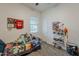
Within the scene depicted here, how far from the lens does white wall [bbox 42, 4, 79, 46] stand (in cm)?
166

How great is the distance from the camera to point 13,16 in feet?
5.51

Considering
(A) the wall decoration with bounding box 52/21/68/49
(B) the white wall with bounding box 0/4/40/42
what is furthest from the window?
(A) the wall decoration with bounding box 52/21/68/49

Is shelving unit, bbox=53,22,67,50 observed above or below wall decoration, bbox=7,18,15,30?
below

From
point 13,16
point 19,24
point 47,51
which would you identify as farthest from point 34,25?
point 47,51

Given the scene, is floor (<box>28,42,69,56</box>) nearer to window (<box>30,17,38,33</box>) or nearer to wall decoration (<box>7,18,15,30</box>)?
window (<box>30,17,38,33</box>)

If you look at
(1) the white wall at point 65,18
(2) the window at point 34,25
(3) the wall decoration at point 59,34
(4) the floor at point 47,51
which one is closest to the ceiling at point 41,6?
(1) the white wall at point 65,18

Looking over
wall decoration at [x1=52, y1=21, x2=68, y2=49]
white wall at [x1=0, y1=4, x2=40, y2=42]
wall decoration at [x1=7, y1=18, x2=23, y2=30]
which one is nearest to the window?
white wall at [x1=0, y1=4, x2=40, y2=42]

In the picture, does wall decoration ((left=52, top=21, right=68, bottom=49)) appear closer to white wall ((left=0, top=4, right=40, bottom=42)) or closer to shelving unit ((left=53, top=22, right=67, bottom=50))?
shelving unit ((left=53, top=22, right=67, bottom=50))

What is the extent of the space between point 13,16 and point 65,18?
2.58 feet

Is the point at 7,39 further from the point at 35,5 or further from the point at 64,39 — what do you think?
the point at 64,39

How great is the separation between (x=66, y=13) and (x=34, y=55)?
0.81 m

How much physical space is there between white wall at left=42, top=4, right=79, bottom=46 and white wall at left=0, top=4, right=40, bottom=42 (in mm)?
177

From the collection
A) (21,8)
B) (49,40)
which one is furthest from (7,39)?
(49,40)

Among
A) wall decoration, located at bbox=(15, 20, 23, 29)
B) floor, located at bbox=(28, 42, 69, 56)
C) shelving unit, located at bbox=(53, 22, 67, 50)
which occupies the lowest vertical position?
floor, located at bbox=(28, 42, 69, 56)
